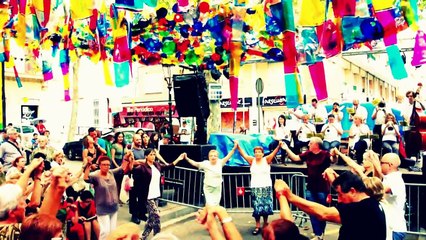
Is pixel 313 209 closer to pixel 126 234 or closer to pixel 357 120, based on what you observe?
pixel 126 234

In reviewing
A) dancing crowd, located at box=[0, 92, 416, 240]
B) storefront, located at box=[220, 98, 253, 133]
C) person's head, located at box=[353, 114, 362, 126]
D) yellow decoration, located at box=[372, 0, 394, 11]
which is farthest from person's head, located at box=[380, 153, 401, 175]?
storefront, located at box=[220, 98, 253, 133]

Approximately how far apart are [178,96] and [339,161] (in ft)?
15.2

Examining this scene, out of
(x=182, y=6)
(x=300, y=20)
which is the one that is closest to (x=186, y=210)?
(x=182, y=6)

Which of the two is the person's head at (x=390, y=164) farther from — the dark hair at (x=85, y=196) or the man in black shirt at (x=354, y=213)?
the dark hair at (x=85, y=196)

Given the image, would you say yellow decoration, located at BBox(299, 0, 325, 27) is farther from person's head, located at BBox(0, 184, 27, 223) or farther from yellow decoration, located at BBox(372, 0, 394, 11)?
person's head, located at BBox(0, 184, 27, 223)

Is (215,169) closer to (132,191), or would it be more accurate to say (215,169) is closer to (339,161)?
(132,191)

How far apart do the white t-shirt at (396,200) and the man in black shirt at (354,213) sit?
160cm

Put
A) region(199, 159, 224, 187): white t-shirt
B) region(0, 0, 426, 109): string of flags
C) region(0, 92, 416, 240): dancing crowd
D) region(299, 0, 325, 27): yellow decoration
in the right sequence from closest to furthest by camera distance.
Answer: region(0, 92, 416, 240): dancing crowd, region(299, 0, 325, 27): yellow decoration, region(0, 0, 426, 109): string of flags, region(199, 159, 224, 187): white t-shirt

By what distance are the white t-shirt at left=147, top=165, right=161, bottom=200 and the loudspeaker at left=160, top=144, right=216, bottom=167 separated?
2679 millimetres

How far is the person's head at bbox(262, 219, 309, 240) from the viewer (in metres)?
2.74

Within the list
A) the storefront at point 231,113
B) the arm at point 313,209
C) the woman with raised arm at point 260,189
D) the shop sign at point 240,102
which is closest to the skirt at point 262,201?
the woman with raised arm at point 260,189

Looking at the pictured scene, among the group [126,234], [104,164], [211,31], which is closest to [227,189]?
[211,31]

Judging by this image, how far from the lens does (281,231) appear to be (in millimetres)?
2754

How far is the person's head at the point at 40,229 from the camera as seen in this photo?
2912 mm
